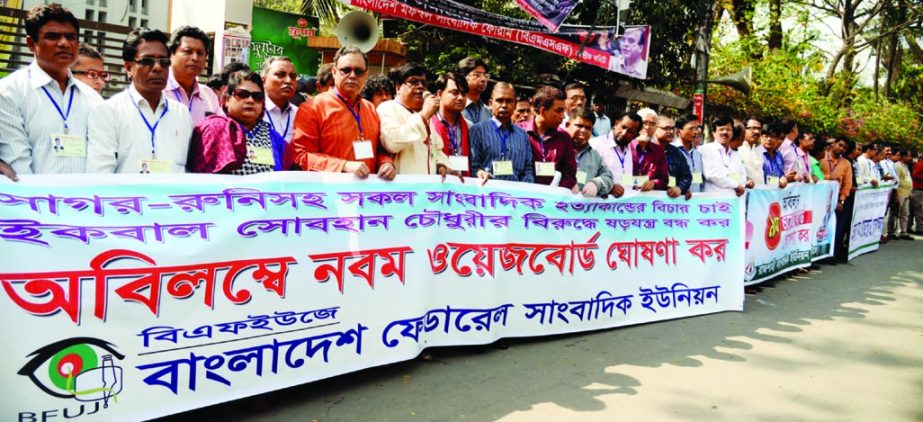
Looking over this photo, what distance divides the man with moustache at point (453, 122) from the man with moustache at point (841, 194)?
7.31 m

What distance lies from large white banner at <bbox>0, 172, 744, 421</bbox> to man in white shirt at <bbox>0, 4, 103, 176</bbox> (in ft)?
0.94

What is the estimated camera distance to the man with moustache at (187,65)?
4324mm

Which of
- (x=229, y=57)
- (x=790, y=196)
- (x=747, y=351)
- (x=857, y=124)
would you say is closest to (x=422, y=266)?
(x=747, y=351)

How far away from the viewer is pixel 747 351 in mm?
5074

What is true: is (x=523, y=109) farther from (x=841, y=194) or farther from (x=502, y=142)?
(x=841, y=194)

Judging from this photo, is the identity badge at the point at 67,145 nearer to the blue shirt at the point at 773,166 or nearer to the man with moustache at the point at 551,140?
the man with moustache at the point at 551,140

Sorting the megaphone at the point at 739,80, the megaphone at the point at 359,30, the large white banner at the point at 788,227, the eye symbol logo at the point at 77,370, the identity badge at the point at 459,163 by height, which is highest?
the megaphone at the point at 739,80

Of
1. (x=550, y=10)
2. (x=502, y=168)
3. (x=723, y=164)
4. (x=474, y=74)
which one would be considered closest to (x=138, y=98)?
(x=502, y=168)

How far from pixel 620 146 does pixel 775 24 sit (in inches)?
605

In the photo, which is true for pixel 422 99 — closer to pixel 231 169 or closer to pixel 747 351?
pixel 231 169

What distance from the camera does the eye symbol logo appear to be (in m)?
2.81

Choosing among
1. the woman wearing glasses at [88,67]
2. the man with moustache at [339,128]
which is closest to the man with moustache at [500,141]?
the man with moustache at [339,128]

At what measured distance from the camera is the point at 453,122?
492 centimetres

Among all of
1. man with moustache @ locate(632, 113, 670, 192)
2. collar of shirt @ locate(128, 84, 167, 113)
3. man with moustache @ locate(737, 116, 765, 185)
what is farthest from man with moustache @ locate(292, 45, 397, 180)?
man with moustache @ locate(737, 116, 765, 185)
